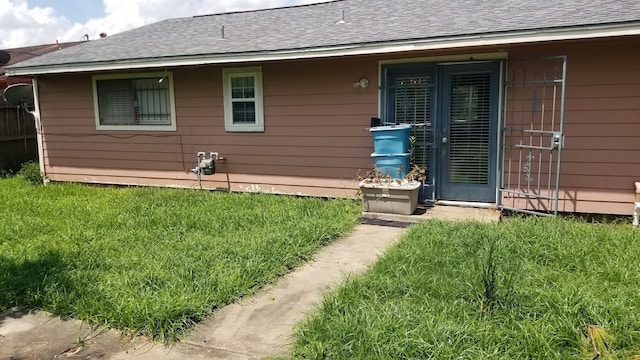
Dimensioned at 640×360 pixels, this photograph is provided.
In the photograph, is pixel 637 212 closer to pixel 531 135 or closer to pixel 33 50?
pixel 531 135

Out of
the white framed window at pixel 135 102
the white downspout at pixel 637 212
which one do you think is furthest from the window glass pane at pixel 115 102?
the white downspout at pixel 637 212

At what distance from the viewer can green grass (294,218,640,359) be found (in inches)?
102

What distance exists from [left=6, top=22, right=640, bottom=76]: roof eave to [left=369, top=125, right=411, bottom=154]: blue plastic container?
0.92m

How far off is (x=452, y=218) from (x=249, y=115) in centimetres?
345

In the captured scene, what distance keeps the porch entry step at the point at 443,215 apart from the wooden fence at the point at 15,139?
329 inches

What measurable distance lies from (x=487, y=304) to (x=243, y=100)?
5202 millimetres

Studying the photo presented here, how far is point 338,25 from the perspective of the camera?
280 inches

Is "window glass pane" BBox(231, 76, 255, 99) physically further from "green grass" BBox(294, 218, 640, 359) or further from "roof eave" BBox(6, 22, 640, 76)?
"green grass" BBox(294, 218, 640, 359)

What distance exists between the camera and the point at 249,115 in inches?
289

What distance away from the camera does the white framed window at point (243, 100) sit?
7.16 meters

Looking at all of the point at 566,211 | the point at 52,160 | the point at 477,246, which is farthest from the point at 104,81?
the point at 566,211

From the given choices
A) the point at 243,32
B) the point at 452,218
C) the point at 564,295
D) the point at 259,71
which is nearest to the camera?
the point at 564,295

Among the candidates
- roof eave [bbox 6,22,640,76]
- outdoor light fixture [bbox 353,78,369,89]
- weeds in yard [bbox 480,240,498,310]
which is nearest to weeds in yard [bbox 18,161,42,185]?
roof eave [bbox 6,22,640,76]

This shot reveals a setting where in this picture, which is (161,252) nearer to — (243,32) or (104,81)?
(243,32)
